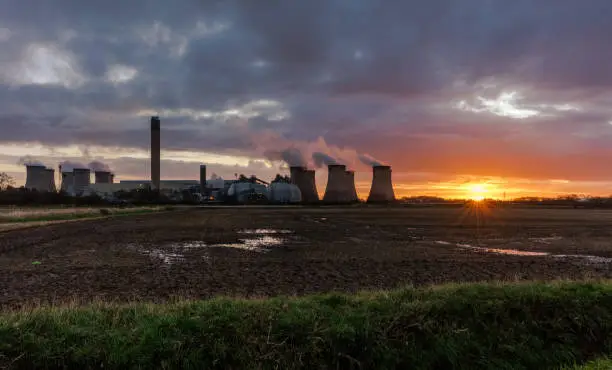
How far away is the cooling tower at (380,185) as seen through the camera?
514 ft

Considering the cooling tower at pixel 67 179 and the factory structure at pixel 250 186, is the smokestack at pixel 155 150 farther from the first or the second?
the cooling tower at pixel 67 179

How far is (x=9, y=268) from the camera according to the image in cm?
1978

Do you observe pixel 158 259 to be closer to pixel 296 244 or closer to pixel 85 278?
pixel 85 278

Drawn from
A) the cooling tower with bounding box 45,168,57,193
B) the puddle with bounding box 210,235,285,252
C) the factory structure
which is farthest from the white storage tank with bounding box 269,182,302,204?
the puddle with bounding box 210,235,285,252

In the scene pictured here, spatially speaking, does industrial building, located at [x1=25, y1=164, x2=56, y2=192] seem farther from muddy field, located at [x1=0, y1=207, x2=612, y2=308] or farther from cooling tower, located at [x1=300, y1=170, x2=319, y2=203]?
muddy field, located at [x1=0, y1=207, x2=612, y2=308]

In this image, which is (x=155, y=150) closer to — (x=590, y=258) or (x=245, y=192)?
(x=245, y=192)

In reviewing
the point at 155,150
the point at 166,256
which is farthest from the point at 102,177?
the point at 166,256

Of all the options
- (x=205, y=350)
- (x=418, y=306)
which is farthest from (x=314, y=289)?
(x=205, y=350)

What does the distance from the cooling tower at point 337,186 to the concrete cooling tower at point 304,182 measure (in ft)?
16.7

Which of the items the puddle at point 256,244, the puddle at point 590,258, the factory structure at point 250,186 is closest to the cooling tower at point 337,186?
the factory structure at point 250,186

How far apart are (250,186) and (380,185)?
42.7 m

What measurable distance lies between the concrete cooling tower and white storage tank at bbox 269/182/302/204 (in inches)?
562

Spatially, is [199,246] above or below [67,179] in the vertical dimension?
below

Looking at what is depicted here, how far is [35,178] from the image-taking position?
16150 centimetres
